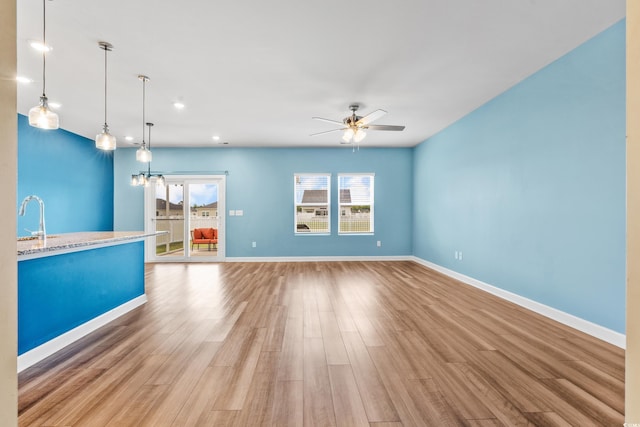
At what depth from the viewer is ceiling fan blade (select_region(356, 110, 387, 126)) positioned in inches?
144

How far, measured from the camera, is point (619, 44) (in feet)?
7.98

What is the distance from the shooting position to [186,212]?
7.10 meters

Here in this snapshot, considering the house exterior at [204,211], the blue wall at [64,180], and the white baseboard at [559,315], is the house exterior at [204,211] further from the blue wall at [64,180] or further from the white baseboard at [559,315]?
the white baseboard at [559,315]

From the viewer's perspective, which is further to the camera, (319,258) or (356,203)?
(356,203)

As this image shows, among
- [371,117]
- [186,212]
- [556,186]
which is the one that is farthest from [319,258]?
[556,186]

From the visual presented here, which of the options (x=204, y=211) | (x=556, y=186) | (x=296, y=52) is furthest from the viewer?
(x=204, y=211)

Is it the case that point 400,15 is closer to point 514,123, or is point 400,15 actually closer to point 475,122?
point 514,123

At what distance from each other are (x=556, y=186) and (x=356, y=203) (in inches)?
175

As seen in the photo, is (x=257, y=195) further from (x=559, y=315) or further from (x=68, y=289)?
(x=559, y=315)

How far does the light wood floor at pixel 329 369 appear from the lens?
162 centimetres

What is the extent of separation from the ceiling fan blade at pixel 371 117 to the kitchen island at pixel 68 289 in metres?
3.26

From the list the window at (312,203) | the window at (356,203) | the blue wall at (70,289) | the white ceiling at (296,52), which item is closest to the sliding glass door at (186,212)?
the window at (312,203)

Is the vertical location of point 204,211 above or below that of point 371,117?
below

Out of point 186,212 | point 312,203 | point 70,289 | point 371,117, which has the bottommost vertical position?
point 70,289
